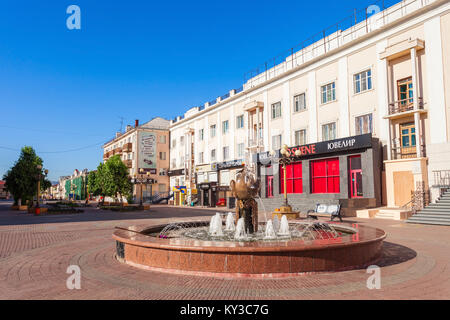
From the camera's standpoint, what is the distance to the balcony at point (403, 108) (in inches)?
792

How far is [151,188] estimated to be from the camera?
5494cm

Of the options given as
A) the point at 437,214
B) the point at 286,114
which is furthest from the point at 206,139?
the point at 437,214

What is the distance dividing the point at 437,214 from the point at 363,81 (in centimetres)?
1164

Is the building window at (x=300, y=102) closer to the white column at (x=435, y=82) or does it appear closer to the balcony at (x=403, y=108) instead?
the balcony at (x=403, y=108)

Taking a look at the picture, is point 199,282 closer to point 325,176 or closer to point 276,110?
point 325,176

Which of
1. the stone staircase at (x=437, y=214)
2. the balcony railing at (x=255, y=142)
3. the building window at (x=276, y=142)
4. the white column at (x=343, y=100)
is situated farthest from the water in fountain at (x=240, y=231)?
the balcony railing at (x=255, y=142)

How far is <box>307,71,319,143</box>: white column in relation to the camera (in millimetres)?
27506

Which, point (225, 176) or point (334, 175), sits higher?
point (225, 176)

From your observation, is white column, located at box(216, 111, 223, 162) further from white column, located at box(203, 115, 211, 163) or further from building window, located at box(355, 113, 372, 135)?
building window, located at box(355, 113, 372, 135)

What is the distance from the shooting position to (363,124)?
23859mm

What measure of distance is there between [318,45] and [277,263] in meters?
26.2

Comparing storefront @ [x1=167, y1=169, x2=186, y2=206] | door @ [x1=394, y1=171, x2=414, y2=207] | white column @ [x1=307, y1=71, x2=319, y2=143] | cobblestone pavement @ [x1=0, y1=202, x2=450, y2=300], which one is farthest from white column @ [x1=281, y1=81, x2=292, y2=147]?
cobblestone pavement @ [x1=0, y1=202, x2=450, y2=300]

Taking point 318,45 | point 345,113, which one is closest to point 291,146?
point 345,113

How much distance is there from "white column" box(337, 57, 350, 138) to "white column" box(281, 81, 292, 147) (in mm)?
5573
